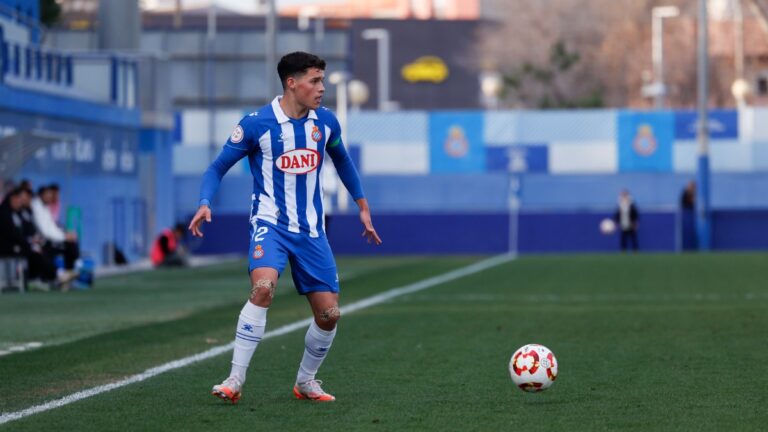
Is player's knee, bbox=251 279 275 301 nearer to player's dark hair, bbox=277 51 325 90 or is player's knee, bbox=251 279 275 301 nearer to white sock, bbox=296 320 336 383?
white sock, bbox=296 320 336 383

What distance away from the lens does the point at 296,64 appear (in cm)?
970

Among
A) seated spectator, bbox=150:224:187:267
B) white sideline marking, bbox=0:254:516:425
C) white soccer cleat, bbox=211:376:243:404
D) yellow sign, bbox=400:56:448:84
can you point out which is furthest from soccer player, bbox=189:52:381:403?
yellow sign, bbox=400:56:448:84

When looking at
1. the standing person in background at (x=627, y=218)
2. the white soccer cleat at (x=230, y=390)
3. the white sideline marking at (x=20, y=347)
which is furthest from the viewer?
the standing person in background at (x=627, y=218)

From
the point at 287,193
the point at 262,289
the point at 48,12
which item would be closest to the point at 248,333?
the point at 262,289

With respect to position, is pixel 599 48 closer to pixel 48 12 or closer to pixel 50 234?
pixel 48 12

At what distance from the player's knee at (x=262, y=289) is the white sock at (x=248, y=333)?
74mm

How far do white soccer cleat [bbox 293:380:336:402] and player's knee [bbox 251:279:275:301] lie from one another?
60 cm

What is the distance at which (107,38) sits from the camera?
140ft

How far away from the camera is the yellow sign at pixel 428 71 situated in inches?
3617

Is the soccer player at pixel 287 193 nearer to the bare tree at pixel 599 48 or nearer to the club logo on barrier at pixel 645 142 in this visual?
the club logo on barrier at pixel 645 142

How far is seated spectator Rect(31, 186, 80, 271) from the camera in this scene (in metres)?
26.1

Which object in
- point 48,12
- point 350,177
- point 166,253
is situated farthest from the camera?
point 48,12

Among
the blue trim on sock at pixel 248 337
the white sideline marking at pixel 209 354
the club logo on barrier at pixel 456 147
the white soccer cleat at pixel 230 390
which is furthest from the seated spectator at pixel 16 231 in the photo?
the club logo on barrier at pixel 456 147

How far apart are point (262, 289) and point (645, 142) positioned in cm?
4005
